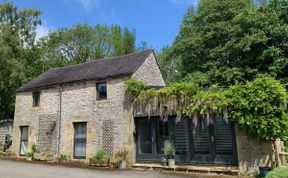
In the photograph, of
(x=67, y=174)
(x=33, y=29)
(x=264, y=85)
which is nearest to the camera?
(x=264, y=85)

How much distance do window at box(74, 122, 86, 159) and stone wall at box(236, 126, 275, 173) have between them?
8898 mm

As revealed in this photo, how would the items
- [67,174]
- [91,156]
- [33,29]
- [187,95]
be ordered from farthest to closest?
[33,29] → [91,156] → [187,95] → [67,174]

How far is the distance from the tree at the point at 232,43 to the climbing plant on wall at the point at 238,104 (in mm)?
8025

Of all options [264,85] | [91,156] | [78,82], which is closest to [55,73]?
[78,82]

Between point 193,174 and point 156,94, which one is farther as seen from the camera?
point 156,94

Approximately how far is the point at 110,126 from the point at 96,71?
4.05 meters

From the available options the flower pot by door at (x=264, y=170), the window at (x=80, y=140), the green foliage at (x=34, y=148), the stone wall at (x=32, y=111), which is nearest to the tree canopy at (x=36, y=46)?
the stone wall at (x=32, y=111)

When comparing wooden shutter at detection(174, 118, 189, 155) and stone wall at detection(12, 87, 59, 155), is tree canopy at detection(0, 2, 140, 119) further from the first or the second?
wooden shutter at detection(174, 118, 189, 155)

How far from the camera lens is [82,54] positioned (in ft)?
130

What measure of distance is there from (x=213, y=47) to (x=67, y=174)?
56.0 ft

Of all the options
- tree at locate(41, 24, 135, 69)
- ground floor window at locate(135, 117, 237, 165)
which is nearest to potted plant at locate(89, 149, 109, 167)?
ground floor window at locate(135, 117, 237, 165)

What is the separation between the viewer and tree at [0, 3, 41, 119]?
29703 mm

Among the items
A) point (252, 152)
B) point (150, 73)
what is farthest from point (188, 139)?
point (150, 73)

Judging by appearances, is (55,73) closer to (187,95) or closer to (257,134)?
(187,95)
